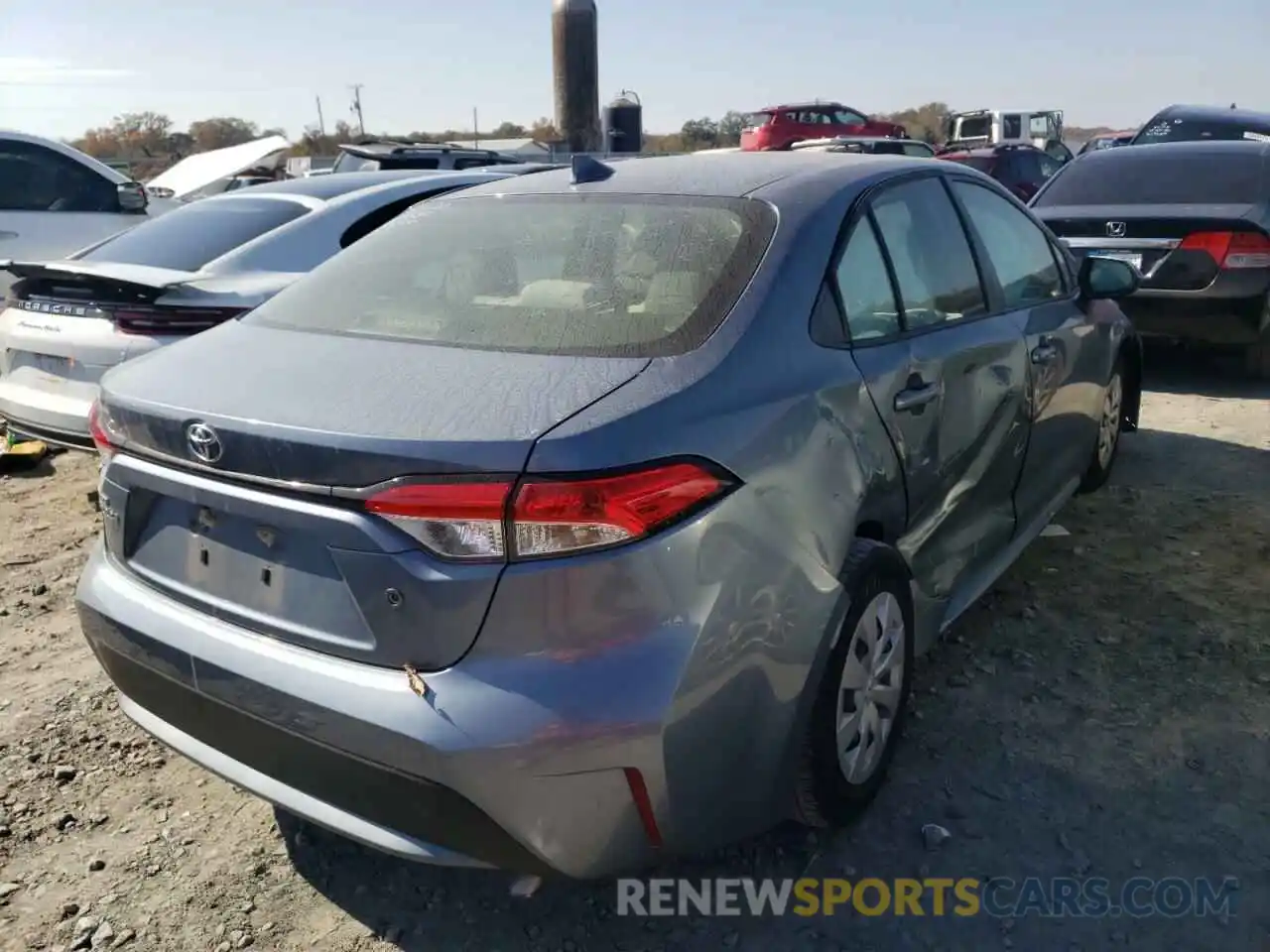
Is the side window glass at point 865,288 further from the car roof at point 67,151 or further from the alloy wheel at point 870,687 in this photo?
the car roof at point 67,151

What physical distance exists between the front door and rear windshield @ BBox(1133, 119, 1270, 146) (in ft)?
31.9

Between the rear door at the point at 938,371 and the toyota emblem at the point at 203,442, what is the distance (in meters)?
1.42

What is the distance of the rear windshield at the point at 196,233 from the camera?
5.35 metres

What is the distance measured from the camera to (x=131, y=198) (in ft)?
27.0

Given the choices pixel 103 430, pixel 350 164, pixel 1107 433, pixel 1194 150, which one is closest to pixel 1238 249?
pixel 1194 150

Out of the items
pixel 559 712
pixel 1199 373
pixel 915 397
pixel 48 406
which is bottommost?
pixel 1199 373

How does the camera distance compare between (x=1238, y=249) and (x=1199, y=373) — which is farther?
(x=1199, y=373)

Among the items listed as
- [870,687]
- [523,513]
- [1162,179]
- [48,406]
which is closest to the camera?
[523,513]

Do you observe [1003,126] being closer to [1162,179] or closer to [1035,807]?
[1162,179]

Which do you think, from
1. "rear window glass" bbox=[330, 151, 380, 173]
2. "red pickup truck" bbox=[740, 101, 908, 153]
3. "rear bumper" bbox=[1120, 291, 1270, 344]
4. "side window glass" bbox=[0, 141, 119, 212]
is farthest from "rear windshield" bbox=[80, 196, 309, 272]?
"red pickup truck" bbox=[740, 101, 908, 153]

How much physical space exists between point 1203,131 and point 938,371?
11.9 meters

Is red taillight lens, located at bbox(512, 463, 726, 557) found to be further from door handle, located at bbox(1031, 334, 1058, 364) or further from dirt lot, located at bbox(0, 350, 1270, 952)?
door handle, located at bbox(1031, 334, 1058, 364)

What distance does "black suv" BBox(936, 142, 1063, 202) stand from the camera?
15.3 metres

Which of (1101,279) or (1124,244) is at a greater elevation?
(1101,279)
